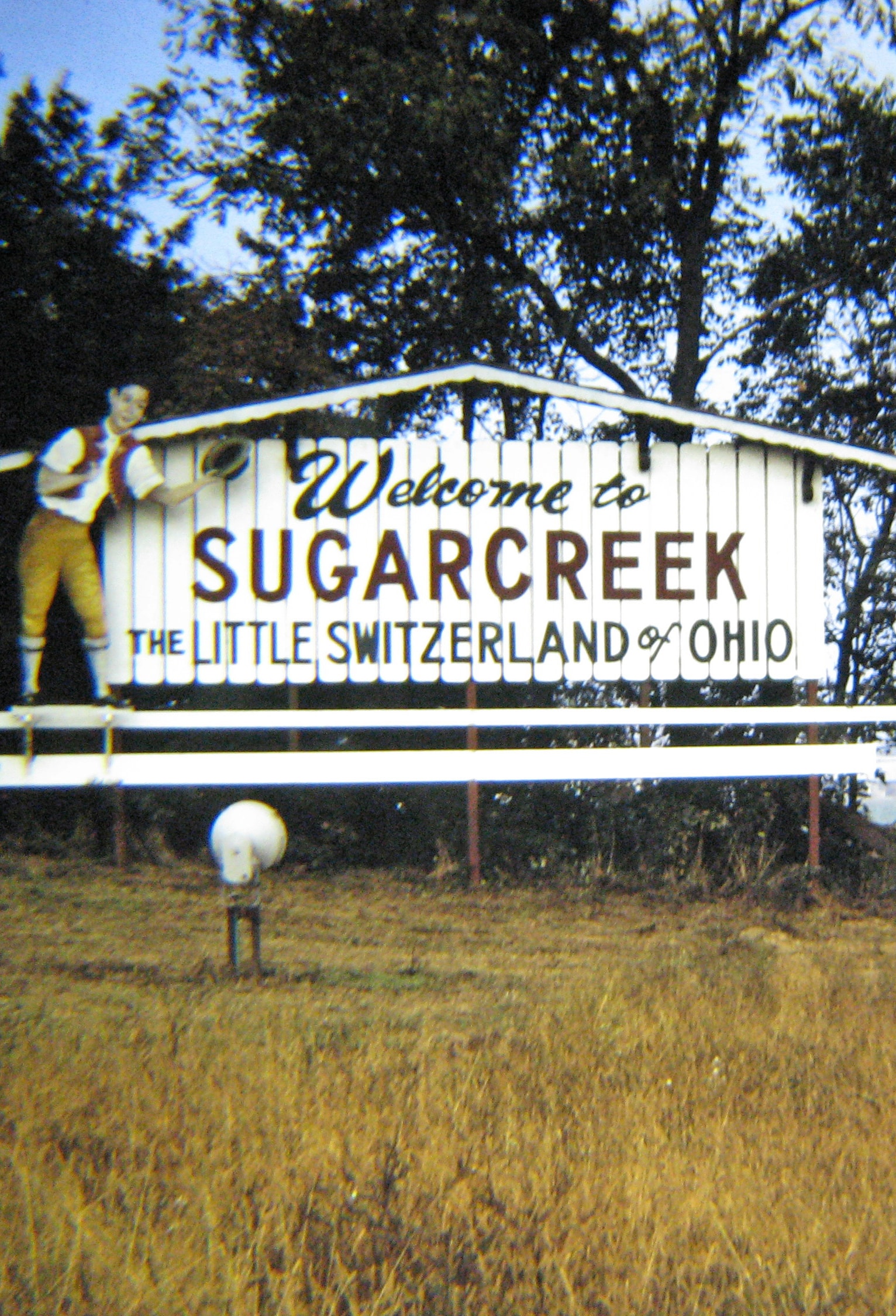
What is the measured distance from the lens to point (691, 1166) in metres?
4.73

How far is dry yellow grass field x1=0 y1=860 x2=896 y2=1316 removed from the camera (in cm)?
384

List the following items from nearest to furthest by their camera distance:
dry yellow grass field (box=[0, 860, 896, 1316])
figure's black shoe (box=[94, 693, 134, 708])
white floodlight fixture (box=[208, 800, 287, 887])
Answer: dry yellow grass field (box=[0, 860, 896, 1316]), white floodlight fixture (box=[208, 800, 287, 887]), figure's black shoe (box=[94, 693, 134, 708])

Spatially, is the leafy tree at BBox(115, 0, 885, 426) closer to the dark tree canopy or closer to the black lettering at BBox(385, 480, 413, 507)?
the dark tree canopy

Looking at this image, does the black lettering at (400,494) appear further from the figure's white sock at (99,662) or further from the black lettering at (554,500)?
the figure's white sock at (99,662)

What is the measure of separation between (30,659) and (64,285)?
238 inches

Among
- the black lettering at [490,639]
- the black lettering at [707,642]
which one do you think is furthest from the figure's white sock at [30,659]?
the black lettering at [707,642]

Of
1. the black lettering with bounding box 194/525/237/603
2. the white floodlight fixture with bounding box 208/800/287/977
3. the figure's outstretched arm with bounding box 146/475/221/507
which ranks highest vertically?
Result: the figure's outstretched arm with bounding box 146/475/221/507

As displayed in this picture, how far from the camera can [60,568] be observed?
10125 millimetres

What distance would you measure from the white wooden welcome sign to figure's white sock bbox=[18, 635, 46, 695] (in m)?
0.55

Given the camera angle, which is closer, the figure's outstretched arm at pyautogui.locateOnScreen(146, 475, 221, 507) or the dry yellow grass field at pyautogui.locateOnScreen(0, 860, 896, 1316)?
the dry yellow grass field at pyautogui.locateOnScreen(0, 860, 896, 1316)

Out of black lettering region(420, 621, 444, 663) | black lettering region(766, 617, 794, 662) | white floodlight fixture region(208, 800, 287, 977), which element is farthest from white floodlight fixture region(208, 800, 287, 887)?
black lettering region(766, 617, 794, 662)

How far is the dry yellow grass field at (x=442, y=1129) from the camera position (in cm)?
384

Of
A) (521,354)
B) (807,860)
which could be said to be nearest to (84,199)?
(521,354)

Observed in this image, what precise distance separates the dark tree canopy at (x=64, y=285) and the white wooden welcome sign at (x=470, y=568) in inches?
136
